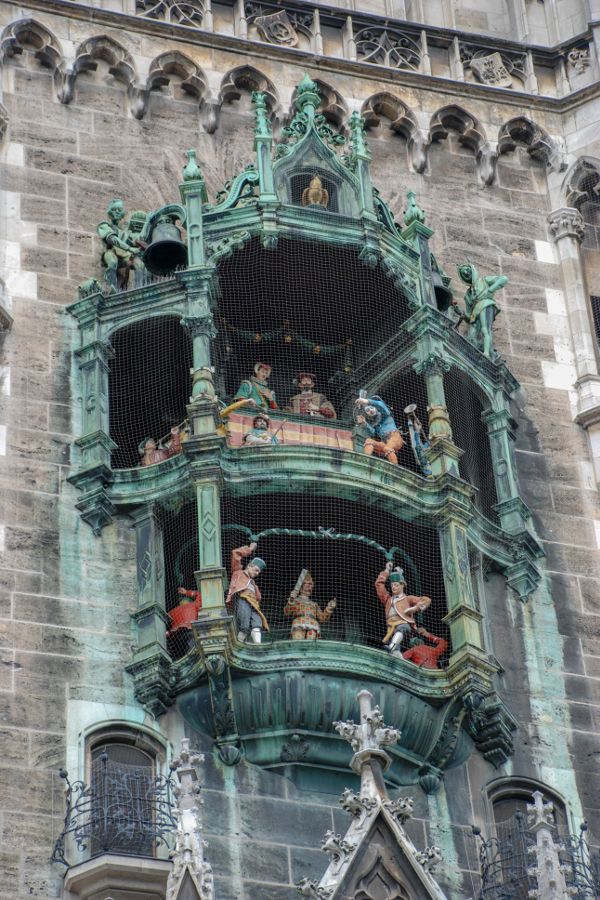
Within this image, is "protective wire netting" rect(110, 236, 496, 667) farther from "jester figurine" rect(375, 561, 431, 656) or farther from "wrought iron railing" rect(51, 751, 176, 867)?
"wrought iron railing" rect(51, 751, 176, 867)

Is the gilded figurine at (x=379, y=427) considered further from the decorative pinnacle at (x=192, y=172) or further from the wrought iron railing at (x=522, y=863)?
the wrought iron railing at (x=522, y=863)

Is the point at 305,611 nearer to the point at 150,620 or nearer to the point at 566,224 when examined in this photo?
the point at 150,620

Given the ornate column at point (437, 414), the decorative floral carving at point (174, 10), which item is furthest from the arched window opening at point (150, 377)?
the decorative floral carving at point (174, 10)

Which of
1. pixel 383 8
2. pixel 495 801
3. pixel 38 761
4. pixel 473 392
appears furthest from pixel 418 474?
pixel 383 8

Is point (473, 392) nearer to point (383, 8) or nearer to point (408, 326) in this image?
point (408, 326)

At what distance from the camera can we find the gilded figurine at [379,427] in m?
26.4

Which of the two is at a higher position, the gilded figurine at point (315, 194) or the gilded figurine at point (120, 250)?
the gilded figurine at point (315, 194)

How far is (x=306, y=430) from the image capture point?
26734 mm

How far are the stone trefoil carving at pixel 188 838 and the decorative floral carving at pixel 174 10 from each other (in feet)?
32.2

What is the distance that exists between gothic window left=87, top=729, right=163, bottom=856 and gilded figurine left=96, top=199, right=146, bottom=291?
518 centimetres

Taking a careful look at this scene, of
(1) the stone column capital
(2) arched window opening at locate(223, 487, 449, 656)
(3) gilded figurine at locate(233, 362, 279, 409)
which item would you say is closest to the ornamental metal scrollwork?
(1) the stone column capital

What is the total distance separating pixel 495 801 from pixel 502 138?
8505 mm

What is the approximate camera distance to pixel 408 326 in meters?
27.2

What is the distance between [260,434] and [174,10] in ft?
20.3
